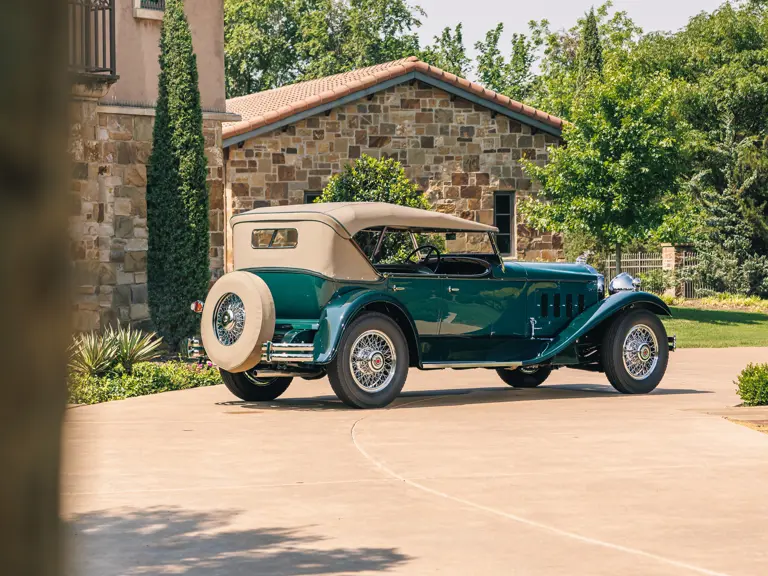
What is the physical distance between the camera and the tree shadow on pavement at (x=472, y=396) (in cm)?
1359

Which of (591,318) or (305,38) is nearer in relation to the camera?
(591,318)

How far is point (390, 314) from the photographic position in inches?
526

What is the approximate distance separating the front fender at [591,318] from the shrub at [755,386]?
1715 mm

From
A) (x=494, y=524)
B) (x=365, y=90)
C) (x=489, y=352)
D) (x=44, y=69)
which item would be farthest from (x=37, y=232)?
(x=365, y=90)

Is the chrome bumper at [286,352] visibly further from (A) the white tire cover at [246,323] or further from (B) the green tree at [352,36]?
(B) the green tree at [352,36]

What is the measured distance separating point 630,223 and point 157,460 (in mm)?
23010

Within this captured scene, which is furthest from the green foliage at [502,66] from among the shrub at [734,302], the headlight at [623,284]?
the headlight at [623,284]

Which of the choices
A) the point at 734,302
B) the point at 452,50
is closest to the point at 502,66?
the point at 452,50

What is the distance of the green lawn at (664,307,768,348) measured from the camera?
973 inches

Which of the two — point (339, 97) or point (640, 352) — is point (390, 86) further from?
point (640, 352)

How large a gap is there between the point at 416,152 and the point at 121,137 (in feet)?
30.0

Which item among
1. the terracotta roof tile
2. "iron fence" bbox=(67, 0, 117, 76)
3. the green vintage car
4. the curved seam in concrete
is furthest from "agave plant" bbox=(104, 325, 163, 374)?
the terracotta roof tile

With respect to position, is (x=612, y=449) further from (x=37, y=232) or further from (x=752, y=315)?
(x=752, y=315)

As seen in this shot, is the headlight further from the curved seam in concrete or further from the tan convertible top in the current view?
the curved seam in concrete
